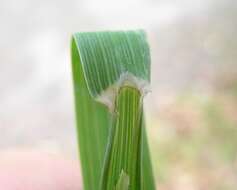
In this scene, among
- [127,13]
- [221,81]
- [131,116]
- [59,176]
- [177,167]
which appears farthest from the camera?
[127,13]

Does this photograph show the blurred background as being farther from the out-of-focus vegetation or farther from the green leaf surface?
the green leaf surface

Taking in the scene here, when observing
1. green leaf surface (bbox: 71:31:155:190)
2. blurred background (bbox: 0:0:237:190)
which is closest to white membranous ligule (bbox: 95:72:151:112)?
green leaf surface (bbox: 71:31:155:190)

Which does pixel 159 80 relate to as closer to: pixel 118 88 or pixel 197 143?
pixel 197 143

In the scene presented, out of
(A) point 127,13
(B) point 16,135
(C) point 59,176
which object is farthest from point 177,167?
(C) point 59,176

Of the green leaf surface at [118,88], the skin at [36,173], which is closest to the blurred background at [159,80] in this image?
the skin at [36,173]

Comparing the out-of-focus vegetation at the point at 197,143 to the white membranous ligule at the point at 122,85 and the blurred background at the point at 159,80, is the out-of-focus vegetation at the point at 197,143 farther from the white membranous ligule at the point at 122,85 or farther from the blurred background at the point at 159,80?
the white membranous ligule at the point at 122,85

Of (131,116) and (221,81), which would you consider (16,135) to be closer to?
(221,81)

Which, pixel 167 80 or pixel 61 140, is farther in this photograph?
pixel 167 80
